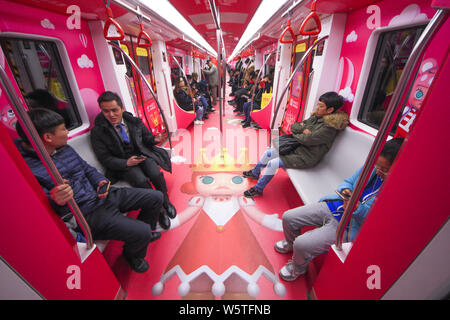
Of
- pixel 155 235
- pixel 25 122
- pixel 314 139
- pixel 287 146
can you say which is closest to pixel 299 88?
pixel 287 146

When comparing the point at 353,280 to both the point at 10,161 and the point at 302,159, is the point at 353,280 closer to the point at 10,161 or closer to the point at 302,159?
the point at 302,159

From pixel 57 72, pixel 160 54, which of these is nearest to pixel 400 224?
pixel 57 72

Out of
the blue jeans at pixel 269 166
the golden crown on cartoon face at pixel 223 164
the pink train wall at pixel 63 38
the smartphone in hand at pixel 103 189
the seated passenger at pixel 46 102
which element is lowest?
the golden crown on cartoon face at pixel 223 164

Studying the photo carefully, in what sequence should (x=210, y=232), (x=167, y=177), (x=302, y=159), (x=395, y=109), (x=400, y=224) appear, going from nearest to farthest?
1. (x=395, y=109)
2. (x=400, y=224)
3. (x=210, y=232)
4. (x=302, y=159)
5. (x=167, y=177)

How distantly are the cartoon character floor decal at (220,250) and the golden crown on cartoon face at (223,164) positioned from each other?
521 mm

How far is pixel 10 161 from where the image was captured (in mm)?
744

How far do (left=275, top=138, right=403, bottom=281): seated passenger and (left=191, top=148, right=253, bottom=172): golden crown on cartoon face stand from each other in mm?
1878

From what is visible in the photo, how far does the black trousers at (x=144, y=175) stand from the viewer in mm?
2281

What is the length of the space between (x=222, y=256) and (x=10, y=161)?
68.4 inches

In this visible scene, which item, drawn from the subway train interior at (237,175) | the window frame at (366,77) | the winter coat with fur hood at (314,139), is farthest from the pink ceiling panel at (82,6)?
the window frame at (366,77)

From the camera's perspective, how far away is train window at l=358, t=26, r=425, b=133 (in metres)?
1.94

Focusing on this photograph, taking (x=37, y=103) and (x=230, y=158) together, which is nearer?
(x=37, y=103)

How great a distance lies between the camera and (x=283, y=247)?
1915 mm

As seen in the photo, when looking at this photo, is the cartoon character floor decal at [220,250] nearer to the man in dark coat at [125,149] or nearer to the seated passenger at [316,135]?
the man in dark coat at [125,149]
